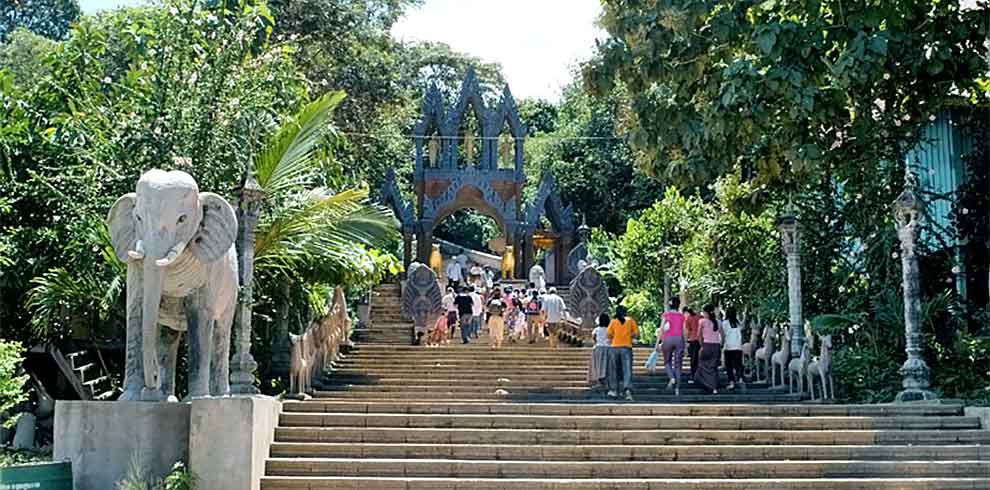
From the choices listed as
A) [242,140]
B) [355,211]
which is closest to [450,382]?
[355,211]

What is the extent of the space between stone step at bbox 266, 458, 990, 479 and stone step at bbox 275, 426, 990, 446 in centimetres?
57

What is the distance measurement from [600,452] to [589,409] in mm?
1222

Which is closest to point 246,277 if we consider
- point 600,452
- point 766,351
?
point 600,452

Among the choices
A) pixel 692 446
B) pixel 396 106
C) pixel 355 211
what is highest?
pixel 396 106

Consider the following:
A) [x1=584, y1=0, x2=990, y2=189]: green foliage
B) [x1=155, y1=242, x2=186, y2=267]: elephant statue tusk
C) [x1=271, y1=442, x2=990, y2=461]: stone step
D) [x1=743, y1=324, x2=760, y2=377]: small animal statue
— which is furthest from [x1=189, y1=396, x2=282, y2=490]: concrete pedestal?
[x1=743, y1=324, x2=760, y2=377]: small animal statue

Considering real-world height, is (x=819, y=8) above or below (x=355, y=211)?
above

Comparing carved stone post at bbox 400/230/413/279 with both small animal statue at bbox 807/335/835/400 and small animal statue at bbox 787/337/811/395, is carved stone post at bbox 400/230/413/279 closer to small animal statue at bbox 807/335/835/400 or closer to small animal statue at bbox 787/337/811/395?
small animal statue at bbox 787/337/811/395

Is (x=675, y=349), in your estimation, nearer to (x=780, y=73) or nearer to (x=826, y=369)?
(x=826, y=369)

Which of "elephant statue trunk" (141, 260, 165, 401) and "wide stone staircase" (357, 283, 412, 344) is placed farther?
"wide stone staircase" (357, 283, 412, 344)

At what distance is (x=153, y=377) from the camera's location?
10.5 metres

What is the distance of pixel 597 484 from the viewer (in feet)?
36.4

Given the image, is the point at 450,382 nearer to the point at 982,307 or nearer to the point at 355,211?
the point at 355,211

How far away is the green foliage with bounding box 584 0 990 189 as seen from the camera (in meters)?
15.0

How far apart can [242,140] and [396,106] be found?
810 inches
